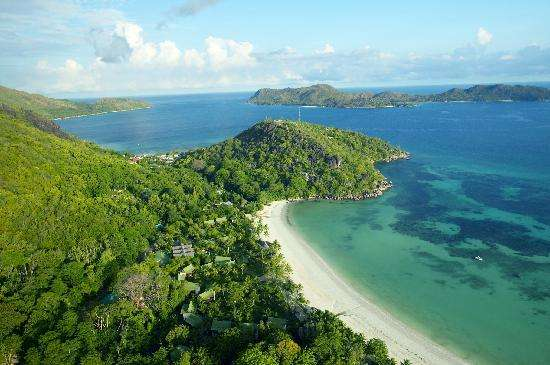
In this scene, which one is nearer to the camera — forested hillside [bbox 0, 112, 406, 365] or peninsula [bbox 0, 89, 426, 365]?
forested hillside [bbox 0, 112, 406, 365]

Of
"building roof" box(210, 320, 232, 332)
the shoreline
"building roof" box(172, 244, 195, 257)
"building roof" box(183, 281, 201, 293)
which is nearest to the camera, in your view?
"building roof" box(210, 320, 232, 332)

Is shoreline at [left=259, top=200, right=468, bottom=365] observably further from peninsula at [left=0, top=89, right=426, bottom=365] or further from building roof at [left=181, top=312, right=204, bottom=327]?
building roof at [left=181, top=312, right=204, bottom=327]

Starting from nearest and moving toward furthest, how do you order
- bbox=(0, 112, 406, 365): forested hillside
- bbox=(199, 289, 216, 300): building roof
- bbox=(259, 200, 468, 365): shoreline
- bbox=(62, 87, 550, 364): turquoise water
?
1. bbox=(0, 112, 406, 365): forested hillside
2. bbox=(259, 200, 468, 365): shoreline
3. bbox=(62, 87, 550, 364): turquoise water
4. bbox=(199, 289, 216, 300): building roof

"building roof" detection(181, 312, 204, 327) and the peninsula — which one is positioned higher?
the peninsula

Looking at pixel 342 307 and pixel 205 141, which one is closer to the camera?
pixel 342 307

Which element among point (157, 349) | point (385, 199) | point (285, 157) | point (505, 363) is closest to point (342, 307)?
point (505, 363)

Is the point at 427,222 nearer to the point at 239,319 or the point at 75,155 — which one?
the point at 239,319

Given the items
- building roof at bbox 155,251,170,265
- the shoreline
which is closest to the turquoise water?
the shoreline
